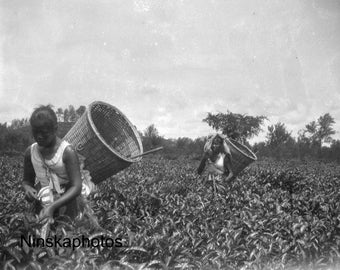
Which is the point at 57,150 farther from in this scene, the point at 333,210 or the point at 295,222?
the point at 333,210

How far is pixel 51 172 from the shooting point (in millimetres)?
2650

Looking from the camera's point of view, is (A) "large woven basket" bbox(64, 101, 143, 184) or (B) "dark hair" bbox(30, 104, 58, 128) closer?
(B) "dark hair" bbox(30, 104, 58, 128)

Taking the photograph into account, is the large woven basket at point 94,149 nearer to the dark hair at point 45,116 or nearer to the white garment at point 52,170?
the white garment at point 52,170

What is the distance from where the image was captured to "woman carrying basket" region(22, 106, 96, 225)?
2.45 m

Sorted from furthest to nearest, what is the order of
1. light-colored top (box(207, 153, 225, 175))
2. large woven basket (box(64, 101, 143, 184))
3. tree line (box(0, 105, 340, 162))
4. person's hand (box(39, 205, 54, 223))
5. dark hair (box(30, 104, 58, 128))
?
tree line (box(0, 105, 340, 162)) → light-colored top (box(207, 153, 225, 175)) → large woven basket (box(64, 101, 143, 184)) → dark hair (box(30, 104, 58, 128)) → person's hand (box(39, 205, 54, 223))

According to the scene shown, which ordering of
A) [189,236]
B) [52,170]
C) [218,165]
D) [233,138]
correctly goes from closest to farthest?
[52,170] < [189,236] < [218,165] < [233,138]

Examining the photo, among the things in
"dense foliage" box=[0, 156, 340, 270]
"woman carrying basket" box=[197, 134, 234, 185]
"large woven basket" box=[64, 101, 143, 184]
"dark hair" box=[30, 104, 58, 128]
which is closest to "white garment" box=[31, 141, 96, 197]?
"dark hair" box=[30, 104, 58, 128]

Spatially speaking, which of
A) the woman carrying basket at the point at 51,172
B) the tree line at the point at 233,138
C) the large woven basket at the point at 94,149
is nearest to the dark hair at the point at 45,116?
the woman carrying basket at the point at 51,172

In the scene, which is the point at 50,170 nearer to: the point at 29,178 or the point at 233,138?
the point at 29,178

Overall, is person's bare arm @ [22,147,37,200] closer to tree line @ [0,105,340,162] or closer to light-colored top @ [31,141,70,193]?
light-colored top @ [31,141,70,193]

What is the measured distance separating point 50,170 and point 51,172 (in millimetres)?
16

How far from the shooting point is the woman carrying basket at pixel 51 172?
245 centimetres

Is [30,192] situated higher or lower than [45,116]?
lower

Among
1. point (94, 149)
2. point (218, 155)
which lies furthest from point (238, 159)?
point (94, 149)
